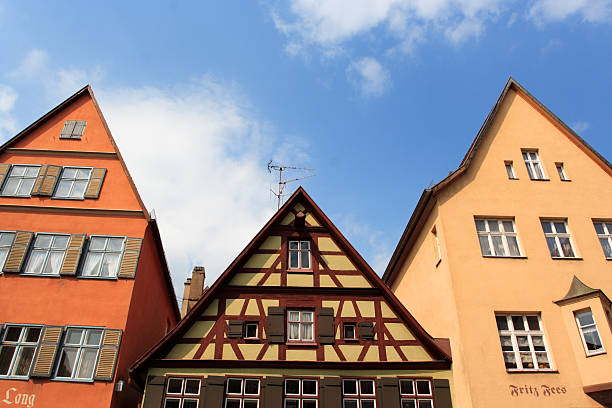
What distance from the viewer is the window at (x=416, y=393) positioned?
1461 cm

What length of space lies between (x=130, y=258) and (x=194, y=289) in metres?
9.72

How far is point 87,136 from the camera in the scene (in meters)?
18.9

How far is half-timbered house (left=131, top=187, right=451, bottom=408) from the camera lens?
14.6 meters

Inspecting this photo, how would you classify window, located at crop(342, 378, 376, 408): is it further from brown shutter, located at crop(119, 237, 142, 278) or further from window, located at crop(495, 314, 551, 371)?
brown shutter, located at crop(119, 237, 142, 278)

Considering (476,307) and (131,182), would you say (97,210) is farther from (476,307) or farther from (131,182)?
(476,307)

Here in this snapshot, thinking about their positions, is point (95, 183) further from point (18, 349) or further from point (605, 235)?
point (605, 235)

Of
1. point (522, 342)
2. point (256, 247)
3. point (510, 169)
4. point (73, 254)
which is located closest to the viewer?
point (522, 342)

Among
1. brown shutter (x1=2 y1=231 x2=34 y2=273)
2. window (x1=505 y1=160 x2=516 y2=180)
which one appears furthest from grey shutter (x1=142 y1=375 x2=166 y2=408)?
window (x1=505 y1=160 x2=516 y2=180)

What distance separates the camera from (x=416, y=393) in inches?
582

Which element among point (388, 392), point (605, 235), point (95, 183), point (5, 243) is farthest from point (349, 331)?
point (5, 243)

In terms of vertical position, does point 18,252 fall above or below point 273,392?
above

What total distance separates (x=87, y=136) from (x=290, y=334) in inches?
440

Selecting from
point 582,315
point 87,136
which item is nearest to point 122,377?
point 87,136

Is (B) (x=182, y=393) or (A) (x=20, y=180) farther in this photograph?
(A) (x=20, y=180)
